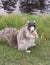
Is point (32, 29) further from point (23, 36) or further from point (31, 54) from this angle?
point (31, 54)

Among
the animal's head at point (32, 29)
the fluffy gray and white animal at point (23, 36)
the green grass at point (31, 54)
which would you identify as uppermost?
the animal's head at point (32, 29)

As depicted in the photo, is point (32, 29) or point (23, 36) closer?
point (32, 29)

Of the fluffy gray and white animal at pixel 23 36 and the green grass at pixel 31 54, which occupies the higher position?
the fluffy gray and white animal at pixel 23 36

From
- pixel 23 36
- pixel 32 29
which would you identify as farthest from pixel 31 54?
pixel 32 29

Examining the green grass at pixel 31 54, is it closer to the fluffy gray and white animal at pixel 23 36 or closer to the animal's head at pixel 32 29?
the fluffy gray and white animal at pixel 23 36

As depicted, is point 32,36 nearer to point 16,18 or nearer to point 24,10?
point 16,18

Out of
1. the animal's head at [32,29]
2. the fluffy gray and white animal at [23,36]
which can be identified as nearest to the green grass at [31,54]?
the fluffy gray and white animal at [23,36]

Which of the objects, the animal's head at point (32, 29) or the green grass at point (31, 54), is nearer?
the animal's head at point (32, 29)

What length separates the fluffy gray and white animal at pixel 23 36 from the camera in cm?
533

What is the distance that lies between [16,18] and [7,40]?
1922mm

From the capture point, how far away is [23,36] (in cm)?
565

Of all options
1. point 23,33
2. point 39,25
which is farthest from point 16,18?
point 23,33

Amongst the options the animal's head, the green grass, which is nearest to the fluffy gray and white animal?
the animal's head

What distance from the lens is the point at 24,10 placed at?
13.4 m
